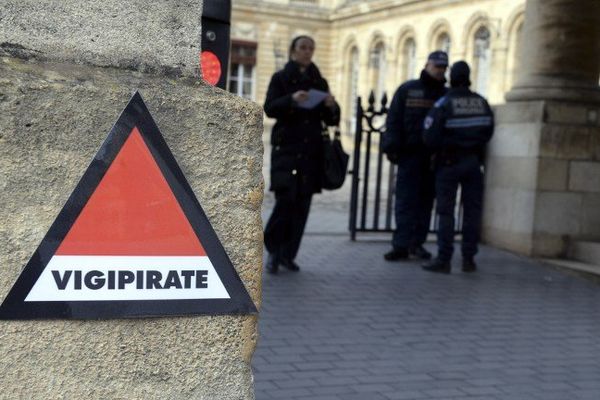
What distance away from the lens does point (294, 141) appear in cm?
700

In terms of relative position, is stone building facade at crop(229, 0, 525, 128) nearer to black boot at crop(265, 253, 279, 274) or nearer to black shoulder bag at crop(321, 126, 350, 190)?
black shoulder bag at crop(321, 126, 350, 190)

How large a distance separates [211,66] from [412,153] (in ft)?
14.5

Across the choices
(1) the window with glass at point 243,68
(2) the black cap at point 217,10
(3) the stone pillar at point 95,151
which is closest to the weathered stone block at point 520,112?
(2) the black cap at point 217,10

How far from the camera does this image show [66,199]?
1825 millimetres

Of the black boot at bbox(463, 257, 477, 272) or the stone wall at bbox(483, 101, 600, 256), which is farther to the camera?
the stone wall at bbox(483, 101, 600, 256)

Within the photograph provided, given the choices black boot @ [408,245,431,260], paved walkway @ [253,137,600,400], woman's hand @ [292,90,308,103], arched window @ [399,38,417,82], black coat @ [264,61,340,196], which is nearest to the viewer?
paved walkway @ [253,137,600,400]

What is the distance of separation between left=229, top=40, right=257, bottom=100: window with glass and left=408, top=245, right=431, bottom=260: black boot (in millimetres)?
35581

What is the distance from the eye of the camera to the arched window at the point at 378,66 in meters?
42.4

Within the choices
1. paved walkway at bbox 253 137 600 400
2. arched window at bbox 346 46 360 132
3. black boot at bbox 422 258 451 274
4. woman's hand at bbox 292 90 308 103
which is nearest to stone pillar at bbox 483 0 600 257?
paved walkway at bbox 253 137 600 400

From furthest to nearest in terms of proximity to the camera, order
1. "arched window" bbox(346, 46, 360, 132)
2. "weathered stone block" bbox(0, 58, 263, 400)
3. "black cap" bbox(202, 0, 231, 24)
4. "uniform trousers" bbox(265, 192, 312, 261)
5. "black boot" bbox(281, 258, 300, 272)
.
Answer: "arched window" bbox(346, 46, 360, 132) → "black boot" bbox(281, 258, 300, 272) → "uniform trousers" bbox(265, 192, 312, 261) → "black cap" bbox(202, 0, 231, 24) → "weathered stone block" bbox(0, 58, 263, 400)

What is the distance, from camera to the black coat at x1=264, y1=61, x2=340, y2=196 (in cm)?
696

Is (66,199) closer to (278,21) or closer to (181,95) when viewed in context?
(181,95)

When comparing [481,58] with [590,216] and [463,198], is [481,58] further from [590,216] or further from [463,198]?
[463,198]

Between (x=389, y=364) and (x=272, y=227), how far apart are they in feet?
8.74
